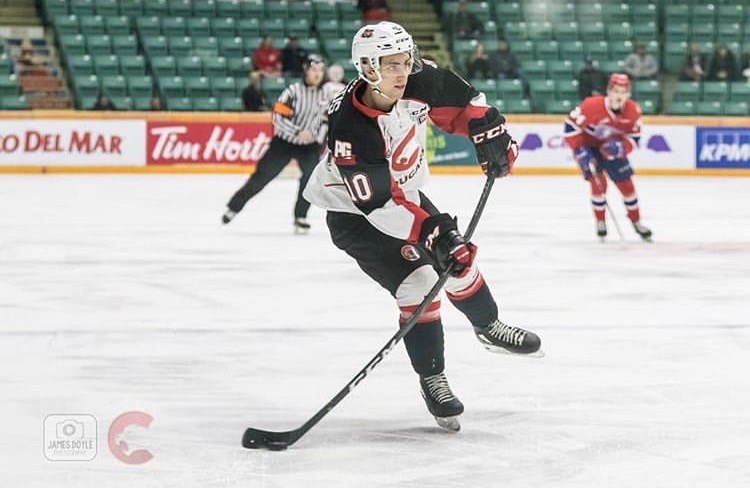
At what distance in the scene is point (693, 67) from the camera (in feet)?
60.3

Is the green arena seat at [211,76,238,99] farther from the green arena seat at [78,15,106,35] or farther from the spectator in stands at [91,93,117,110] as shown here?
the green arena seat at [78,15,106,35]

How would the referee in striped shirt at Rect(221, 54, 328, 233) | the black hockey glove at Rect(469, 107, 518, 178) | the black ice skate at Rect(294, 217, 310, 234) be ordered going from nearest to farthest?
the black hockey glove at Rect(469, 107, 518, 178) → the black ice skate at Rect(294, 217, 310, 234) → the referee in striped shirt at Rect(221, 54, 328, 233)

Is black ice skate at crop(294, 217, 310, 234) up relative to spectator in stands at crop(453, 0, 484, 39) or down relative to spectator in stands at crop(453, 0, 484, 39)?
up

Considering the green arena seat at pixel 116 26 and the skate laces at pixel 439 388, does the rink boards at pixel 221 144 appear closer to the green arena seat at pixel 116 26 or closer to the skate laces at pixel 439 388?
the green arena seat at pixel 116 26

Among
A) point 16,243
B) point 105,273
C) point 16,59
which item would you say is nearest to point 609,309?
point 105,273

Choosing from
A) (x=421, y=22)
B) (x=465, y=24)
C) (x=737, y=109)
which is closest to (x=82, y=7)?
(x=421, y=22)

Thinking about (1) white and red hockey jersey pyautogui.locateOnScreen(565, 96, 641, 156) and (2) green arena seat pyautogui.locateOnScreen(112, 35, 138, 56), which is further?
(2) green arena seat pyautogui.locateOnScreen(112, 35, 138, 56)

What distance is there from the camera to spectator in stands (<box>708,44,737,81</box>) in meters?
18.2

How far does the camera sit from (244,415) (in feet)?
13.4

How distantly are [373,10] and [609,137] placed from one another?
30.7ft

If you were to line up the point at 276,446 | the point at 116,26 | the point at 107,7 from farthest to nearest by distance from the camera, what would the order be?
the point at 107,7
the point at 116,26
the point at 276,446

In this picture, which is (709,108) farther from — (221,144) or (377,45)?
(377,45)

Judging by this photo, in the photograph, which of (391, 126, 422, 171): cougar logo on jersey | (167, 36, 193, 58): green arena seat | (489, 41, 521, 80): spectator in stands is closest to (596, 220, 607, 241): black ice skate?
(391, 126, 422, 171): cougar logo on jersey

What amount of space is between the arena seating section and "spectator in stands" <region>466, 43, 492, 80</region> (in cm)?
12
